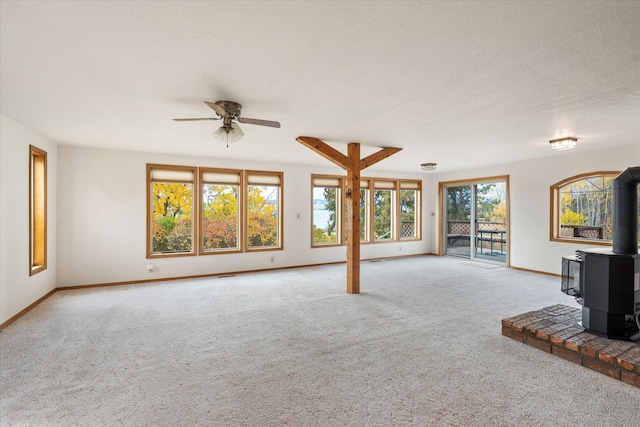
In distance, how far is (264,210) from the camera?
7.21 metres

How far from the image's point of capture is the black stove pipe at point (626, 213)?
3062mm

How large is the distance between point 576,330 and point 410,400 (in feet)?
6.94

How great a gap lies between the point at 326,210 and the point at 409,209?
9.12 feet

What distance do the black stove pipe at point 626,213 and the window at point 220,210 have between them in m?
5.99

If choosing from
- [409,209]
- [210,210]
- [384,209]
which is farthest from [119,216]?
[409,209]

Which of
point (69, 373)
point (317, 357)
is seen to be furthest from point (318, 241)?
point (69, 373)

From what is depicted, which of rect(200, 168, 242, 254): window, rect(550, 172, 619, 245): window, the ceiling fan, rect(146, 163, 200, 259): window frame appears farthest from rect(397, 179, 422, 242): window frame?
the ceiling fan

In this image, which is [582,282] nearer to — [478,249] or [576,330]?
[576,330]

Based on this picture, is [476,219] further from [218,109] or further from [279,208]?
[218,109]

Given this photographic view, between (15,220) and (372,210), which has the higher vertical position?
(372,210)

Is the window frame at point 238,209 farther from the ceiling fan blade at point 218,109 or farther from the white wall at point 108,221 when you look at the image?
the ceiling fan blade at point 218,109

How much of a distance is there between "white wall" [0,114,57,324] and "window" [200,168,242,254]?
2632mm

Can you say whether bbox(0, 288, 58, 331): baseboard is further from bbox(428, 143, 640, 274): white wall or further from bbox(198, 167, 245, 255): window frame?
bbox(428, 143, 640, 274): white wall

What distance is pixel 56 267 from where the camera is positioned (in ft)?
17.9
